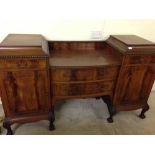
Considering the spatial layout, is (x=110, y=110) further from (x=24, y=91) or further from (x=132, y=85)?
(x=24, y=91)

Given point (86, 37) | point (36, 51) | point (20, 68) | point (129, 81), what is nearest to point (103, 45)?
point (86, 37)

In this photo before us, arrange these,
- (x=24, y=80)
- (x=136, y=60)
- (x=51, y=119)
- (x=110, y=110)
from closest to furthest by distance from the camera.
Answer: (x=24, y=80) → (x=136, y=60) → (x=51, y=119) → (x=110, y=110)

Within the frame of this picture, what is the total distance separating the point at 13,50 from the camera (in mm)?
1242

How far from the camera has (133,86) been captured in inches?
66.1

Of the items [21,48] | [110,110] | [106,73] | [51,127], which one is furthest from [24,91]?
[110,110]

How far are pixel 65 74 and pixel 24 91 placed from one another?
0.40 metres

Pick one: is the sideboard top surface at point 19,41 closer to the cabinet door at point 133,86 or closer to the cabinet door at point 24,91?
the cabinet door at point 24,91

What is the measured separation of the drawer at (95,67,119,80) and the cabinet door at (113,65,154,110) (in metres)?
0.06

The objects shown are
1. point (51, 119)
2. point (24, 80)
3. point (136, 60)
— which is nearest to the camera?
point (24, 80)

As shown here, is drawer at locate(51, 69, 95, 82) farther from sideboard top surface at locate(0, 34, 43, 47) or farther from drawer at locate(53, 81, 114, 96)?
sideboard top surface at locate(0, 34, 43, 47)

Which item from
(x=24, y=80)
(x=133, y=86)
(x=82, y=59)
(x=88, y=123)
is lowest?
(x=88, y=123)

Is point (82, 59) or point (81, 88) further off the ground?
point (82, 59)

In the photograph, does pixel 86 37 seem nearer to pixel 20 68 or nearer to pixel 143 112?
pixel 20 68

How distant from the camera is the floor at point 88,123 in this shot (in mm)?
1712
